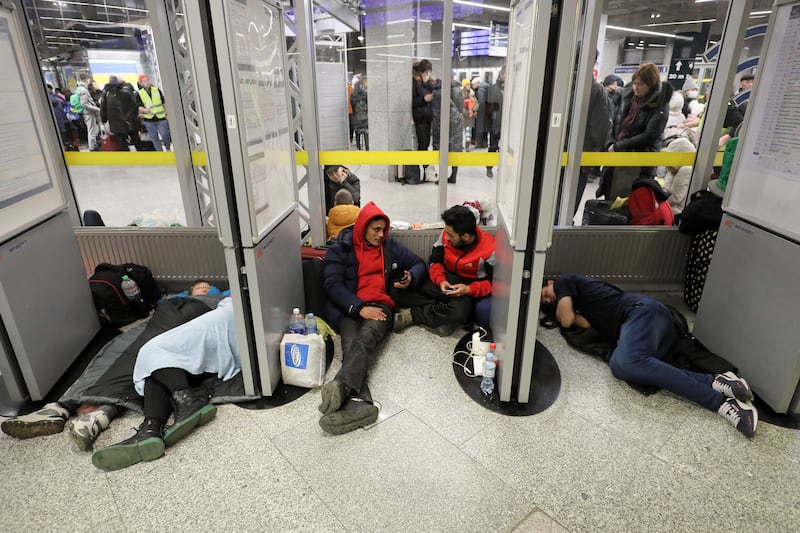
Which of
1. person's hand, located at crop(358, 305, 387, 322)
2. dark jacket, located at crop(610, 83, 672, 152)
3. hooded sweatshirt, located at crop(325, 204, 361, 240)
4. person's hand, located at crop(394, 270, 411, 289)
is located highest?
dark jacket, located at crop(610, 83, 672, 152)

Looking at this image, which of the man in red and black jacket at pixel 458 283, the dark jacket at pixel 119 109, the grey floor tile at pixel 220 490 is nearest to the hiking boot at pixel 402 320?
the man in red and black jacket at pixel 458 283

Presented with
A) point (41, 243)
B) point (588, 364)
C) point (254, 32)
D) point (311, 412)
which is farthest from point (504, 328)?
point (41, 243)

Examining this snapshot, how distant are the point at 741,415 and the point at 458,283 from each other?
176 cm

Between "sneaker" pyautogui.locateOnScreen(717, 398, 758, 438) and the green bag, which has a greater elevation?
the green bag

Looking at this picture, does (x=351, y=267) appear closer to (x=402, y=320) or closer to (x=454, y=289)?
(x=402, y=320)

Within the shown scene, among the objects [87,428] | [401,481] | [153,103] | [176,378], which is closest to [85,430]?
[87,428]

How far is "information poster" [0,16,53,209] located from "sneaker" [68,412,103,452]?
1138 millimetres

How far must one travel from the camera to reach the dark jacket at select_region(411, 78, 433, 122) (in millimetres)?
4297

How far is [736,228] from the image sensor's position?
2.61 metres

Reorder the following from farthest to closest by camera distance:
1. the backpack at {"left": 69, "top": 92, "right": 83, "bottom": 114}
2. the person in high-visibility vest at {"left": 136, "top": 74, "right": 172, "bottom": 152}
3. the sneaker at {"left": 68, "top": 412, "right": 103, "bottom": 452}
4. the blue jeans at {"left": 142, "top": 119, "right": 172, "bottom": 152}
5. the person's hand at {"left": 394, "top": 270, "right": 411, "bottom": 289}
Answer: the backpack at {"left": 69, "top": 92, "right": 83, "bottom": 114} < the person in high-visibility vest at {"left": 136, "top": 74, "right": 172, "bottom": 152} < the blue jeans at {"left": 142, "top": 119, "right": 172, "bottom": 152} < the person's hand at {"left": 394, "top": 270, "right": 411, "bottom": 289} < the sneaker at {"left": 68, "top": 412, "right": 103, "bottom": 452}

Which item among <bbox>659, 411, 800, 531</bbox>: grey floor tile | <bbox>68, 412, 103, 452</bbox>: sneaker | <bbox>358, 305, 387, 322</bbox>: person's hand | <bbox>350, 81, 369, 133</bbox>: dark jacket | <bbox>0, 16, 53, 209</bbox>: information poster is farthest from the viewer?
<bbox>350, 81, 369, 133</bbox>: dark jacket

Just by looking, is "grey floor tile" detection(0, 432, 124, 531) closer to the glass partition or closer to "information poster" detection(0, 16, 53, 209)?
"information poster" detection(0, 16, 53, 209)

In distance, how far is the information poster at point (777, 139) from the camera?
2.23 m

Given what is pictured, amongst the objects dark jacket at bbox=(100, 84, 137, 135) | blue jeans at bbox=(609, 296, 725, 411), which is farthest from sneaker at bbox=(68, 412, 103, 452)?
dark jacket at bbox=(100, 84, 137, 135)
